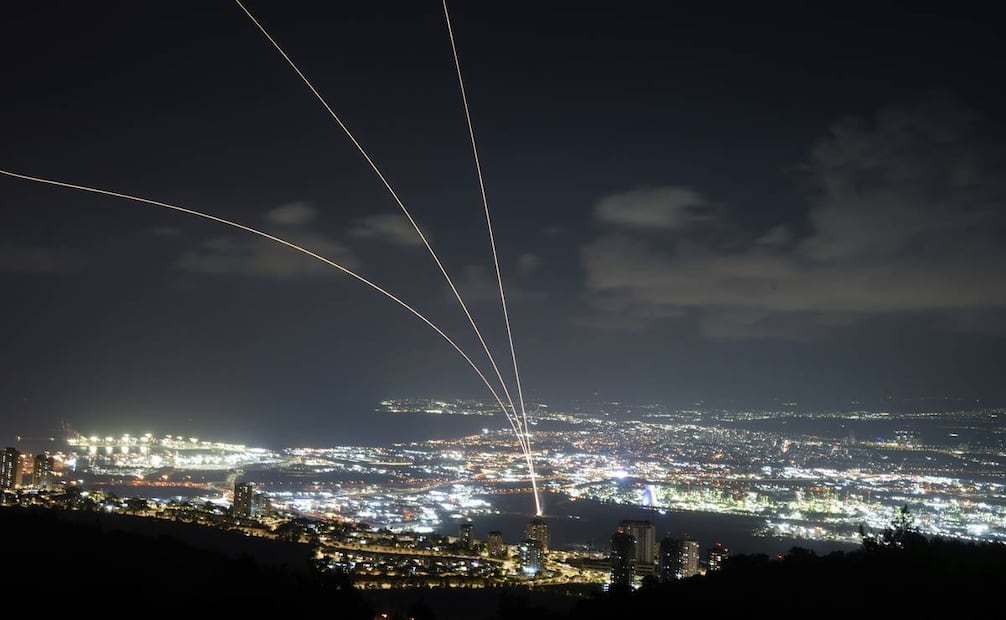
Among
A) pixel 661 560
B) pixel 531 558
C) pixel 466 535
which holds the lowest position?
pixel 531 558

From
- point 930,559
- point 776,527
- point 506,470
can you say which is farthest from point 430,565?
point 506,470

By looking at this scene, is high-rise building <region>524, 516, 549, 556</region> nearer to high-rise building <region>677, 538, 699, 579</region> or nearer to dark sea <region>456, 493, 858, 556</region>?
dark sea <region>456, 493, 858, 556</region>

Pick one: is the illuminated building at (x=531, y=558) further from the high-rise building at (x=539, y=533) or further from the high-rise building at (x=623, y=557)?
the high-rise building at (x=623, y=557)

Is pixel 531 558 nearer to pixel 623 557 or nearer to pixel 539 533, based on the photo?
pixel 539 533

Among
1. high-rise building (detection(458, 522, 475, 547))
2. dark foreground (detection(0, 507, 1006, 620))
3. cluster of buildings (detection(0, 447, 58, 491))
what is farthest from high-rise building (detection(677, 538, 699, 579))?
cluster of buildings (detection(0, 447, 58, 491))

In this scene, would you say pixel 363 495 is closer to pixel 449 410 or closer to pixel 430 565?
pixel 430 565

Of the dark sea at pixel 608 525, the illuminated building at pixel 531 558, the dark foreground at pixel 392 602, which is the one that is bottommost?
the dark sea at pixel 608 525

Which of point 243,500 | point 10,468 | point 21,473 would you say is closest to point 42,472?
point 21,473

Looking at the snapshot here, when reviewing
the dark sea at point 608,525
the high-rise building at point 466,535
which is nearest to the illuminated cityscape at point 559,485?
the high-rise building at point 466,535
